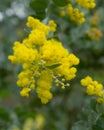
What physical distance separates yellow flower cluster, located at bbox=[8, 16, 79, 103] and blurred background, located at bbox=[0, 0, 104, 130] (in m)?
0.46

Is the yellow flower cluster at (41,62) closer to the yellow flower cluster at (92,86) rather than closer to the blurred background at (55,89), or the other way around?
the yellow flower cluster at (92,86)

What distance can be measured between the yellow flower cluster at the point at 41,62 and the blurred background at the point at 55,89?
458 mm

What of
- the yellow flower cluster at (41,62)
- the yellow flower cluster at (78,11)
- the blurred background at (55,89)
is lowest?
the yellow flower cluster at (41,62)

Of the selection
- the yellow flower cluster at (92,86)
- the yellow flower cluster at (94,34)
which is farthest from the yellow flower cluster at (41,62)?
the yellow flower cluster at (94,34)

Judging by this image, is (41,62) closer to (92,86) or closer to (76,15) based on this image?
(92,86)

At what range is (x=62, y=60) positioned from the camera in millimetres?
986

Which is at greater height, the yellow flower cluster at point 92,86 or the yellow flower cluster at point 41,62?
the yellow flower cluster at point 41,62

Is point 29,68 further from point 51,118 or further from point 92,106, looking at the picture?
point 51,118

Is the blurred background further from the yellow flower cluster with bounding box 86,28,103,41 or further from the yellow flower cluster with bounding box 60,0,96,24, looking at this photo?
the yellow flower cluster with bounding box 60,0,96,24

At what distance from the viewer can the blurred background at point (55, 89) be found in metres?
1.72

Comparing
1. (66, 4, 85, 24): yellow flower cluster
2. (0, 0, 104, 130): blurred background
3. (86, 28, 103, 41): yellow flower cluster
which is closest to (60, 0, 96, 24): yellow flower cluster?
(66, 4, 85, 24): yellow flower cluster

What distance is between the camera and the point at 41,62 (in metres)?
0.99

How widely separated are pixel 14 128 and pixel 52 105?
850 millimetres

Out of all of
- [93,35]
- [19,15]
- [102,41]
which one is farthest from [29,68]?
[19,15]
